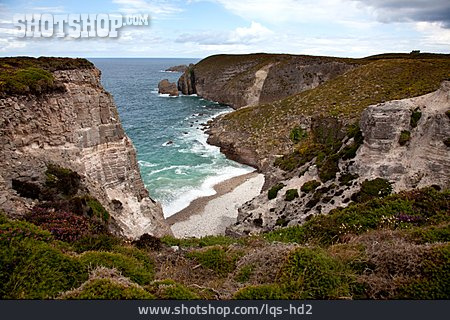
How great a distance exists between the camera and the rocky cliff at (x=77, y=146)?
659 inches

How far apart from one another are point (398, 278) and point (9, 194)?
50.5ft

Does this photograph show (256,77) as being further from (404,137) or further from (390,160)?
(390,160)

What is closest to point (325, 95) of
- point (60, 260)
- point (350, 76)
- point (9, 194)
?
point (350, 76)

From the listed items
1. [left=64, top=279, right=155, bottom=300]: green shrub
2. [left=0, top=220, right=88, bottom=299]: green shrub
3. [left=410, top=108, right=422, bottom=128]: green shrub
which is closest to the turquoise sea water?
[left=410, top=108, right=422, bottom=128]: green shrub

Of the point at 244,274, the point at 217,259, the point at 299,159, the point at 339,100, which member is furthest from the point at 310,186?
the point at 339,100

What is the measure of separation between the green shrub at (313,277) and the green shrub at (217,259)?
2.77m

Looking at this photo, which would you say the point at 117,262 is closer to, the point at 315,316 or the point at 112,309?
the point at 112,309

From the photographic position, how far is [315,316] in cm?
616

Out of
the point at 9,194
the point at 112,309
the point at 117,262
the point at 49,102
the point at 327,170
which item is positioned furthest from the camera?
the point at 327,170

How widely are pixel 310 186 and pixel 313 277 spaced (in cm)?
1812

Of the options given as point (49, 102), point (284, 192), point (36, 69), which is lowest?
point (284, 192)

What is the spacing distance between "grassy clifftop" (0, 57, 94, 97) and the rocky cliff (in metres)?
0.15

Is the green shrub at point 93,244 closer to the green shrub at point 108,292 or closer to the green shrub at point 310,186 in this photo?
the green shrub at point 108,292

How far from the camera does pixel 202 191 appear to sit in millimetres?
43031
